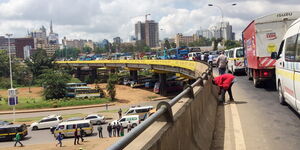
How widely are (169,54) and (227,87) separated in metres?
58.7

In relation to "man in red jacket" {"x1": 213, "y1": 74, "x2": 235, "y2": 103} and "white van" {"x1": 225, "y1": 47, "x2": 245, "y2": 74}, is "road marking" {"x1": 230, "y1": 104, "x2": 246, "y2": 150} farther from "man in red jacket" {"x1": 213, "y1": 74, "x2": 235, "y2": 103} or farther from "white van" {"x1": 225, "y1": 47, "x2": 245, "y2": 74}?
"white van" {"x1": 225, "y1": 47, "x2": 245, "y2": 74}

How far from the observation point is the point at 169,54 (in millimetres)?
70875

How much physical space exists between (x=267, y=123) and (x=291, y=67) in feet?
5.75

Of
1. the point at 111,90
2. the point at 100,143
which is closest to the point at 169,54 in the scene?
the point at 111,90

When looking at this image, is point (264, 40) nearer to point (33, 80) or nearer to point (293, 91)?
point (293, 91)

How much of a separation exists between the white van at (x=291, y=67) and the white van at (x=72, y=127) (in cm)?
2375

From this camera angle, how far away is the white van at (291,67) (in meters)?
8.44

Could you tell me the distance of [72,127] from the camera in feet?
105

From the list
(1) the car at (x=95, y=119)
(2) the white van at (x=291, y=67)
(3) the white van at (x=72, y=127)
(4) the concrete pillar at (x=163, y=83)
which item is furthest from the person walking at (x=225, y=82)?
(4) the concrete pillar at (x=163, y=83)

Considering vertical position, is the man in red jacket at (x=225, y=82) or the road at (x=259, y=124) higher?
the man in red jacket at (x=225, y=82)

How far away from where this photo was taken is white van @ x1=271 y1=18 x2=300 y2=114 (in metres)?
8.44

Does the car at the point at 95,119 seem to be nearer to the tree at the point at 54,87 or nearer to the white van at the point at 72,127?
the white van at the point at 72,127

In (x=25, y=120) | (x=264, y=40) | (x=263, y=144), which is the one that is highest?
(x=264, y=40)

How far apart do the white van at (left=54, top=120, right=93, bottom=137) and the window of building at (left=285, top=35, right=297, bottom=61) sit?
24.6 meters
